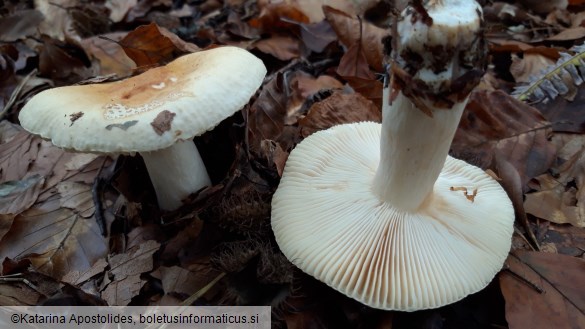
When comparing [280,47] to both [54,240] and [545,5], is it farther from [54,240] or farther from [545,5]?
[545,5]

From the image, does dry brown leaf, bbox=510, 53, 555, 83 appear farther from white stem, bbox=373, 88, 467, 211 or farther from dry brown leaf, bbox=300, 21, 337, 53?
white stem, bbox=373, 88, 467, 211

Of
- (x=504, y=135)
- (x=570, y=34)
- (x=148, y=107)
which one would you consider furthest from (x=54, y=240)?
(x=570, y=34)

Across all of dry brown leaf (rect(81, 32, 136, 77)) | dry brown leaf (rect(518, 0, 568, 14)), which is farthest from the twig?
dry brown leaf (rect(518, 0, 568, 14))

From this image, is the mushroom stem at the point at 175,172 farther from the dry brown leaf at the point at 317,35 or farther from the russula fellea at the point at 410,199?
the dry brown leaf at the point at 317,35

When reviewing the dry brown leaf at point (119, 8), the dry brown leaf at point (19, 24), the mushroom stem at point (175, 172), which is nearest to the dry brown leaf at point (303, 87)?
the mushroom stem at point (175, 172)

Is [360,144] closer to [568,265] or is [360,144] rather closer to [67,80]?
[568,265]

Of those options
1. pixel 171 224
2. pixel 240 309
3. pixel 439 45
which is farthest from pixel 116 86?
pixel 439 45
